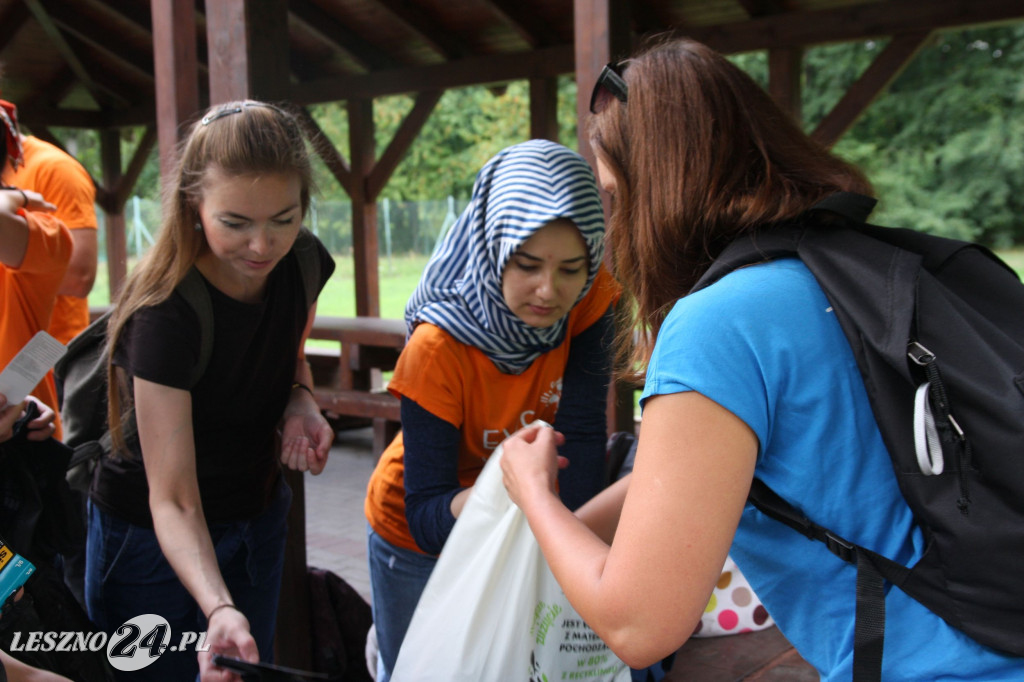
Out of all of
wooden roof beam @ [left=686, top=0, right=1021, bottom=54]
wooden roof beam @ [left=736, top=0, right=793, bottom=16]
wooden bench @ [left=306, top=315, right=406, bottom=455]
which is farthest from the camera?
wooden bench @ [left=306, top=315, right=406, bottom=455]

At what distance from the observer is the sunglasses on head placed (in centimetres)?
126

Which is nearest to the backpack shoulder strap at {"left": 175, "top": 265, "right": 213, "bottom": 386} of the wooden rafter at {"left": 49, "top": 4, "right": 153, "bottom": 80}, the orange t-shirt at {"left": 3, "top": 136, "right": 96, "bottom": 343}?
the orange t-shirt at {"left": 3, "top": 136, "right": 96, "bottom": 343}

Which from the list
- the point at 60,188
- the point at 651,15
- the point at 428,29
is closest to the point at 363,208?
the point at 428,29

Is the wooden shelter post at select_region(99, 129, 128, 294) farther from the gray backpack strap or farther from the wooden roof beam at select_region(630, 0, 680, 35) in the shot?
the gray backpack strap

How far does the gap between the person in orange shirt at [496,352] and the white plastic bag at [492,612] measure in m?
0.16

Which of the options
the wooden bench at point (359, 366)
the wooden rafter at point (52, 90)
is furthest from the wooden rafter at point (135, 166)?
the wooden bench at point (359, 366)

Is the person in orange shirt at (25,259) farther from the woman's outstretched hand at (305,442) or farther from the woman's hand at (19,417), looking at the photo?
the woman's outstretched hand at (305,442)

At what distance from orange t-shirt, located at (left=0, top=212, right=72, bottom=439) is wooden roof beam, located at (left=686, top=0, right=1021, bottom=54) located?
4.15m

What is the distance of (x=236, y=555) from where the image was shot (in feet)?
6.61

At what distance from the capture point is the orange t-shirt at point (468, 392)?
1.82 meters

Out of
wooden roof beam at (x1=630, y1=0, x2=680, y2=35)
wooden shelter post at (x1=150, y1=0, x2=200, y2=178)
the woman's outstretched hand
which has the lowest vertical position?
the woman's outstretched hand

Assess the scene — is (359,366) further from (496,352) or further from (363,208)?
(496,352)

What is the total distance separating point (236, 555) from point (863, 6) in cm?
492

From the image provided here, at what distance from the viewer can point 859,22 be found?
535cm
